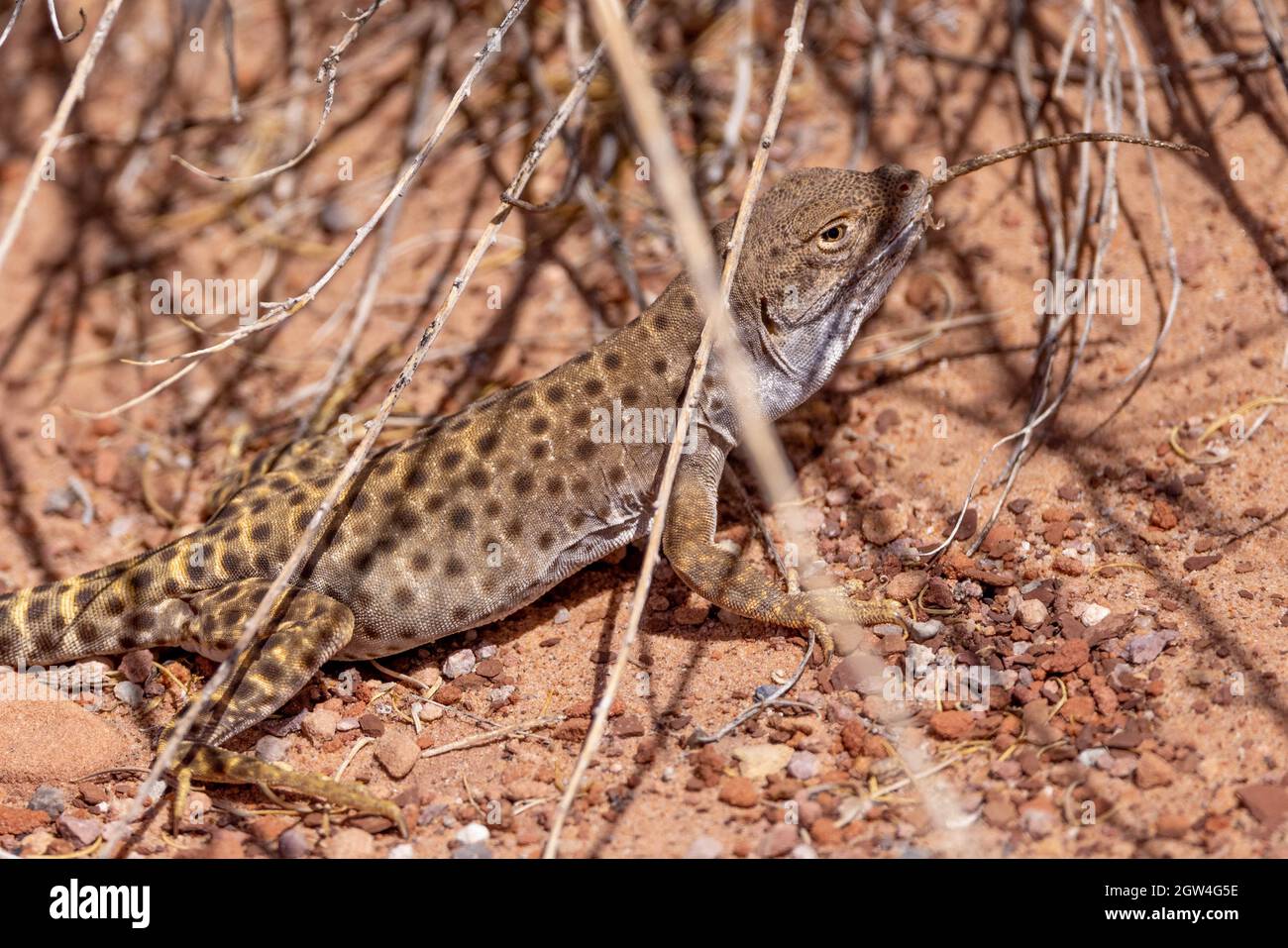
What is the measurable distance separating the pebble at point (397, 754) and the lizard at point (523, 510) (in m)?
0.45

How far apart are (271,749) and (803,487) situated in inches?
109

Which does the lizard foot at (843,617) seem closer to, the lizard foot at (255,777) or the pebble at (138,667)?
the lizard foot at (255,777)

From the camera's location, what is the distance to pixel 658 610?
18.0 ft

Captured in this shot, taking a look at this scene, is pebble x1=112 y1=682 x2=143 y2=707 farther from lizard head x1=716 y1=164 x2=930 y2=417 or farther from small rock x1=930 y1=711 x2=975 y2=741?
small rock x1=930 y1=711 x2=975 y2=741

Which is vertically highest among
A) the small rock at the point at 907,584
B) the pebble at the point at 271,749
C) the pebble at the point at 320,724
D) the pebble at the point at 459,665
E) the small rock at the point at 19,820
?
the small rock at the point at 907,584

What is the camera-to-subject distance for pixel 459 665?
5.40 meters

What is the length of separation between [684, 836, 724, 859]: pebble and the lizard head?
6.87ft

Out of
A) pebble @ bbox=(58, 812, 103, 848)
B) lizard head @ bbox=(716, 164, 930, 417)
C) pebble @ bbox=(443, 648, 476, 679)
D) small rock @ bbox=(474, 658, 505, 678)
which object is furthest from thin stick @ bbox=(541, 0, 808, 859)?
pebble @ bbox=(58, 812, 103, 848)

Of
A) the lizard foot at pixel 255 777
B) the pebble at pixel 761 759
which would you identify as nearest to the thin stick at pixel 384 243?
the lizard foot at pixel 255 777

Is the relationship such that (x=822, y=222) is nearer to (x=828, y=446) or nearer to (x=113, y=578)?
(x=828, y=446)

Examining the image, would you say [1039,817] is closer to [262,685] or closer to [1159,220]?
[262,685]

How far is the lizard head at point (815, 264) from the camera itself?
5074mm

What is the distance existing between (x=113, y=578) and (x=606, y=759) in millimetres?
2531

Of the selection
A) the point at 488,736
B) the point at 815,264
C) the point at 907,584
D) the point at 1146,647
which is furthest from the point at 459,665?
the point at 1146,647
